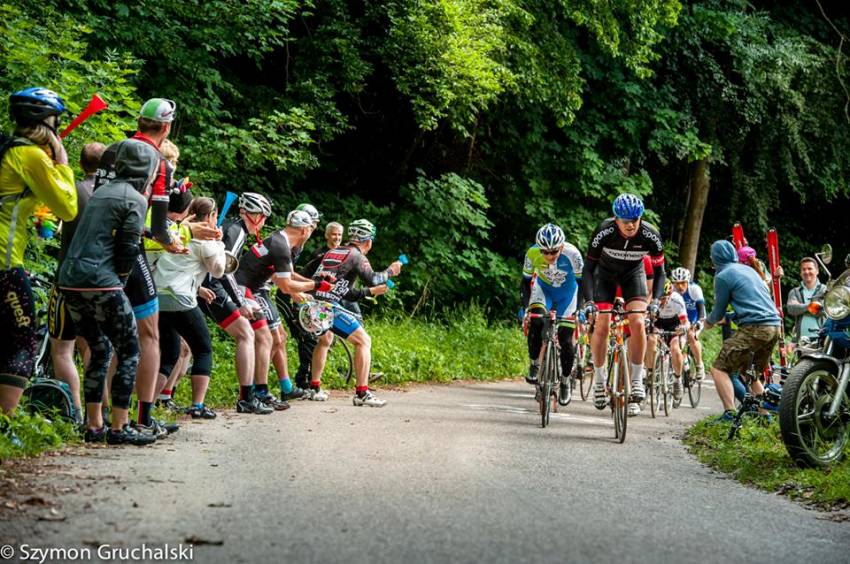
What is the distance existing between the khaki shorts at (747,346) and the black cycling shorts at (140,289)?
6.13 metres

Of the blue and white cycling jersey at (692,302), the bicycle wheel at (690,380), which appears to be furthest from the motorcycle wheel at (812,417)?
the blue and white cycling jersey at (692,302)

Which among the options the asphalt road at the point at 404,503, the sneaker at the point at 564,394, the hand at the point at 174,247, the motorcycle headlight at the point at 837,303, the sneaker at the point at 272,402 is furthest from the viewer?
the sneaker at the point at 564,394

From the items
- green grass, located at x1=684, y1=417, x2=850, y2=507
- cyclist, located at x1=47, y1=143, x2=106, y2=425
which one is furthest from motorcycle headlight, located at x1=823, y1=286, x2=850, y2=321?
cyclist, located at x1=47, y1=143, x2=106, y2=425

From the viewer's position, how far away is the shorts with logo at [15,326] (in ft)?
22.1

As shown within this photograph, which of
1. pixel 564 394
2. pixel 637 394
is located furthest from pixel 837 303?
pixel 564 394

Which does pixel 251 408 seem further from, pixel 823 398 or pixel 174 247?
pixel 823 398

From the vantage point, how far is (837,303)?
27.6ft

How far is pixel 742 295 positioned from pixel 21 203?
747cm

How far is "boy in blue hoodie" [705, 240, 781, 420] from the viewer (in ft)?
36.1

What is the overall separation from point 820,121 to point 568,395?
56.7 feet

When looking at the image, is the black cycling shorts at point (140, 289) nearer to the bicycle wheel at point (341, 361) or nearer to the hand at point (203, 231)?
the hand at point (203, 231)

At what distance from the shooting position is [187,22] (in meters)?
17.4

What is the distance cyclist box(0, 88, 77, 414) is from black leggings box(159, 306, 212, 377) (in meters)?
2.53

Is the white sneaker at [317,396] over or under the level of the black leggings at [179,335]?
under
